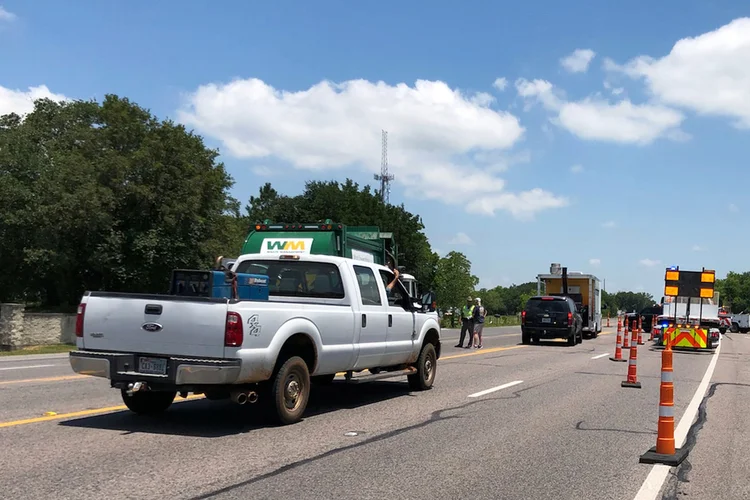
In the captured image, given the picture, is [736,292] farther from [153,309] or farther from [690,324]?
[153,309]

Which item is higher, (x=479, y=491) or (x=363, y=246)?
(x=363, y=246)

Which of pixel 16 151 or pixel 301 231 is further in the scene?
pixel 16 151

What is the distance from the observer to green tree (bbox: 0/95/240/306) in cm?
3281

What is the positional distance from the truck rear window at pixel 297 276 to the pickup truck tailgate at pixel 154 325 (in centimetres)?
221

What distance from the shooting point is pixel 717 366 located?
19.5m

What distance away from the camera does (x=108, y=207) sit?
33.4 meters

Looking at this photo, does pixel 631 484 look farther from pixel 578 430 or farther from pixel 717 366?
pixel 717 366

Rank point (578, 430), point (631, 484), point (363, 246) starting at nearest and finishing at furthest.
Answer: point (631, 484) < point (578, 430) < point (363, 246)

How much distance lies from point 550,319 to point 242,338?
21.4 meters

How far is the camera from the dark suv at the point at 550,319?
2698 centimetres

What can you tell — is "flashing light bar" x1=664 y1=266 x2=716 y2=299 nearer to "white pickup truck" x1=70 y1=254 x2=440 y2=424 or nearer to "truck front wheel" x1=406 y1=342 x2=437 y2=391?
"truck front wheel" x1=406 y1=342 x2=437 y2=391

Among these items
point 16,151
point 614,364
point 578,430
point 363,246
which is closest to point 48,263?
point 16,151

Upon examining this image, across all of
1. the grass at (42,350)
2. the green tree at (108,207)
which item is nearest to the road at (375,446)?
the grass at (42,350)

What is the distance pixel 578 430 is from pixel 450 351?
13653 mm
